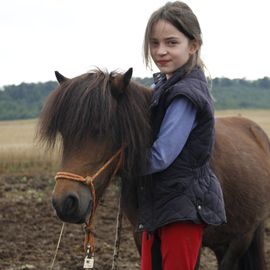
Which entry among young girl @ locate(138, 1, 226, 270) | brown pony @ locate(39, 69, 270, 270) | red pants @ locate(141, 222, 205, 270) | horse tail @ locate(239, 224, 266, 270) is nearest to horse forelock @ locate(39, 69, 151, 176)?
A: brown pony @ locate(39, 69, 270, 270)

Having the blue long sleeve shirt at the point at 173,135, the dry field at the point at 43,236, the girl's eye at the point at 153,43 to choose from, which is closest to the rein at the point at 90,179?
the blue long sleeve shirt at the point at 173,135

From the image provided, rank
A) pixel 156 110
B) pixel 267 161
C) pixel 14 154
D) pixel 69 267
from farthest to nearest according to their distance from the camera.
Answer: pixel 14 154 → pixel 69 267 → pixel 267 161 → pixel 156 110

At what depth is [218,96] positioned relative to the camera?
60.9 metres

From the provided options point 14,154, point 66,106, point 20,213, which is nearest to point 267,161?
point 66,106

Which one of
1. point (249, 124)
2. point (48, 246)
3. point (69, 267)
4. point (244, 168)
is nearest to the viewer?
point (244, 168)

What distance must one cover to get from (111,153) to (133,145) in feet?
0.38

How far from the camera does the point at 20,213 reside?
9.63 m

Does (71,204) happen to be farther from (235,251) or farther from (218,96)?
(218,96)

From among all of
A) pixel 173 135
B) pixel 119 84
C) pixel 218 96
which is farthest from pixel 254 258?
pixel 218 96

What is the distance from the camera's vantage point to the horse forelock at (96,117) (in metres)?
2.84

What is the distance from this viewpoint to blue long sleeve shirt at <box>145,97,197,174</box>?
2926 mm

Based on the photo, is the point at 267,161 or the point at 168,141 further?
the point at 267,161

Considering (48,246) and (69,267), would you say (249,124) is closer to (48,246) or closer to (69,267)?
→ (69,267)

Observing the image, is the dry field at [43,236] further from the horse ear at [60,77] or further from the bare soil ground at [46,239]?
the horse ear at [60,77]
